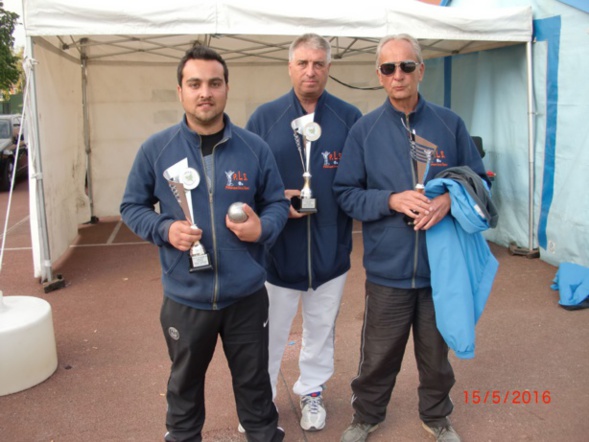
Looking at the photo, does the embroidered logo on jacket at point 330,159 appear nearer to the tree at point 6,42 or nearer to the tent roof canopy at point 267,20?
the tent roof canopy at point 267,20

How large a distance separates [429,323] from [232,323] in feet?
3.19

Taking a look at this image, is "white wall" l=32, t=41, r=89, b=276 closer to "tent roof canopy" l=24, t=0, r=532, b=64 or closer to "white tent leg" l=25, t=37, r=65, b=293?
"white tent leg" l=25, t=37, r=65, b=293

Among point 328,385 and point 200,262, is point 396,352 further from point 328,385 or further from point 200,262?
point 200,262

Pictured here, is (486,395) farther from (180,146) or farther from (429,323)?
(180,146)

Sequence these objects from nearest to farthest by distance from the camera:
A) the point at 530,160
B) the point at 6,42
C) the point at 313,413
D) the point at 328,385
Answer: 1. the point at 313,413
2. the point at 328,385
3. the point at 530,160
4. the point at 6,42

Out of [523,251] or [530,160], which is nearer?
[530,160]

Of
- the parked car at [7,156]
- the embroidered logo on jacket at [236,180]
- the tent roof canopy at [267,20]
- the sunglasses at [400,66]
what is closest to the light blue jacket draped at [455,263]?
the sunglasses at [400,66]

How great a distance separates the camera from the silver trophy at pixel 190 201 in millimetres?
2365

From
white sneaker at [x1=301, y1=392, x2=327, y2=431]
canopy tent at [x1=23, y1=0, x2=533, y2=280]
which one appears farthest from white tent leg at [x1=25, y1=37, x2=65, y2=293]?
white sneaker at [x1=301, y1=392, x2=327, y2=431]

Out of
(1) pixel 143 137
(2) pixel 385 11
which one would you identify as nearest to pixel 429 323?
(2) pixel 385 11

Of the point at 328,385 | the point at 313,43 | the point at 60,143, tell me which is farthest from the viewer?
the point at 60,143

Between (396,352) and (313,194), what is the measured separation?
908 mm

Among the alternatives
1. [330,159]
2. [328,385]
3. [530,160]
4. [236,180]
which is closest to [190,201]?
[236,180]

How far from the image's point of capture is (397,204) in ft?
8.72
